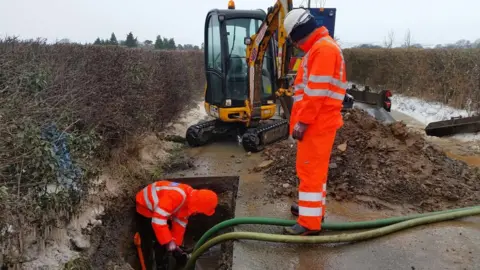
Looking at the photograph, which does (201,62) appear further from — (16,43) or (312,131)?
(312,131)

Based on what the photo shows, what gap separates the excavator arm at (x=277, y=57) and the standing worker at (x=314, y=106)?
2277 mm

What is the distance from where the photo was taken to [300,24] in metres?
3.52

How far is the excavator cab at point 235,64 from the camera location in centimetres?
776

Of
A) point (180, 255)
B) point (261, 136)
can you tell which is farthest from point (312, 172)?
point (261, 136)

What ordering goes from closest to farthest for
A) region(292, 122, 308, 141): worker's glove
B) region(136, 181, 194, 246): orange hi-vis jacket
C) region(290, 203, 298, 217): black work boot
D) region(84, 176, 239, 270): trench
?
region(292, 122, 308, 141): worker's glove → region(84, 176, 239, 270): trench → region(290, 203, 298, 217): black work boot → region(136, 181, 194, 246): orange hi-vis jacket

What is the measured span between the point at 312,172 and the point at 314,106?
62cm

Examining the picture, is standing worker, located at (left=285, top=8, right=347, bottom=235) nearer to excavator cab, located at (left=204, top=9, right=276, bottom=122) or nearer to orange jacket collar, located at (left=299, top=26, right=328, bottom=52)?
orange jacket collar, located at (left=299, top=26, right=328, bottom=52)

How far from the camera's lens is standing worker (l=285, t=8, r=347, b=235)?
3.35 m

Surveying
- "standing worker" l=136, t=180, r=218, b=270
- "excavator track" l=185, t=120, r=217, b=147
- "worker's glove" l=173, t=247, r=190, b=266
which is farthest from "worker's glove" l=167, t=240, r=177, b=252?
"excavator track" l=185, t=120, r=217, b=147

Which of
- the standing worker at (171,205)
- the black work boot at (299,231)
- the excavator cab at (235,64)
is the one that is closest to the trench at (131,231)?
the standing worker at (171,205)

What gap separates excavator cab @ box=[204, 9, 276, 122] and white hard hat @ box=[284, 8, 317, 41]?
411 cm

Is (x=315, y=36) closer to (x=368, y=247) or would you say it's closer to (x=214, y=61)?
(x=368, y=247)

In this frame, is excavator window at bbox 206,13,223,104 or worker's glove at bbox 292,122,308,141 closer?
worker's glove at bbox 292,122,308,141

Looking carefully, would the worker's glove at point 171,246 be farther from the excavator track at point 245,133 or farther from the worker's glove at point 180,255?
the excavator track at point 245,133
